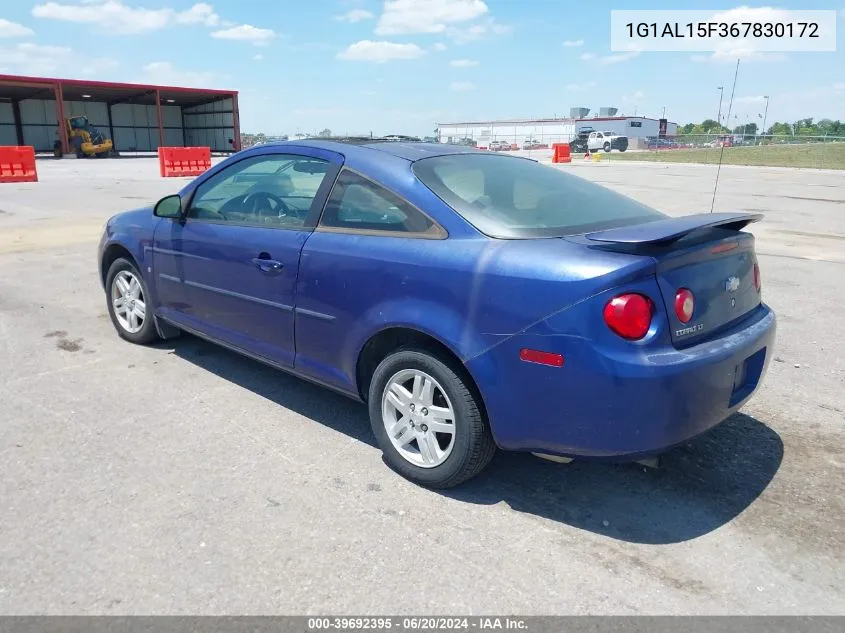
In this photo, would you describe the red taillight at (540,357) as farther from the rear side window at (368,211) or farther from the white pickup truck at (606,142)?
the white pickup truck at (606,142)

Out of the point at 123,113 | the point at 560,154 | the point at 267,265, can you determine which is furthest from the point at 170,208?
the point at 123,113

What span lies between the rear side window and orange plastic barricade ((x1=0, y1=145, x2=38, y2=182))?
21.4 meters

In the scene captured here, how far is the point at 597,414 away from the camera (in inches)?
100

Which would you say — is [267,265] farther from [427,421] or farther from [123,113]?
[123,113]

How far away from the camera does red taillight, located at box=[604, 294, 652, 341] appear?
2.49 meters

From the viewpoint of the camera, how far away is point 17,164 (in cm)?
2088

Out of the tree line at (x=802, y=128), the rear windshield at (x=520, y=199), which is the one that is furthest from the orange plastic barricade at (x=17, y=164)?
the tree line at (x=802, y=128)

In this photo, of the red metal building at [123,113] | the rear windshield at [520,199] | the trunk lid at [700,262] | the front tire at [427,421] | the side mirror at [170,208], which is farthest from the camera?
the red metal building at [123,113]

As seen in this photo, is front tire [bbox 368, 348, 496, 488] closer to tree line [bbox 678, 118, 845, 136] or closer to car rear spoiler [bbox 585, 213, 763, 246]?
car rear spoiler [bbox 585, 213, 763, 246]

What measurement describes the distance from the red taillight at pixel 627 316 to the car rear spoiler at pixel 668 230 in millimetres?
230

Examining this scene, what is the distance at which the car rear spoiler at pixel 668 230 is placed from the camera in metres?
2.54

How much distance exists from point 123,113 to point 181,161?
33013mm

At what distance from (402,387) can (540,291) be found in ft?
2.96

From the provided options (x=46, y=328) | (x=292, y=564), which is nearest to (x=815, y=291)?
(x=292, y=564)
